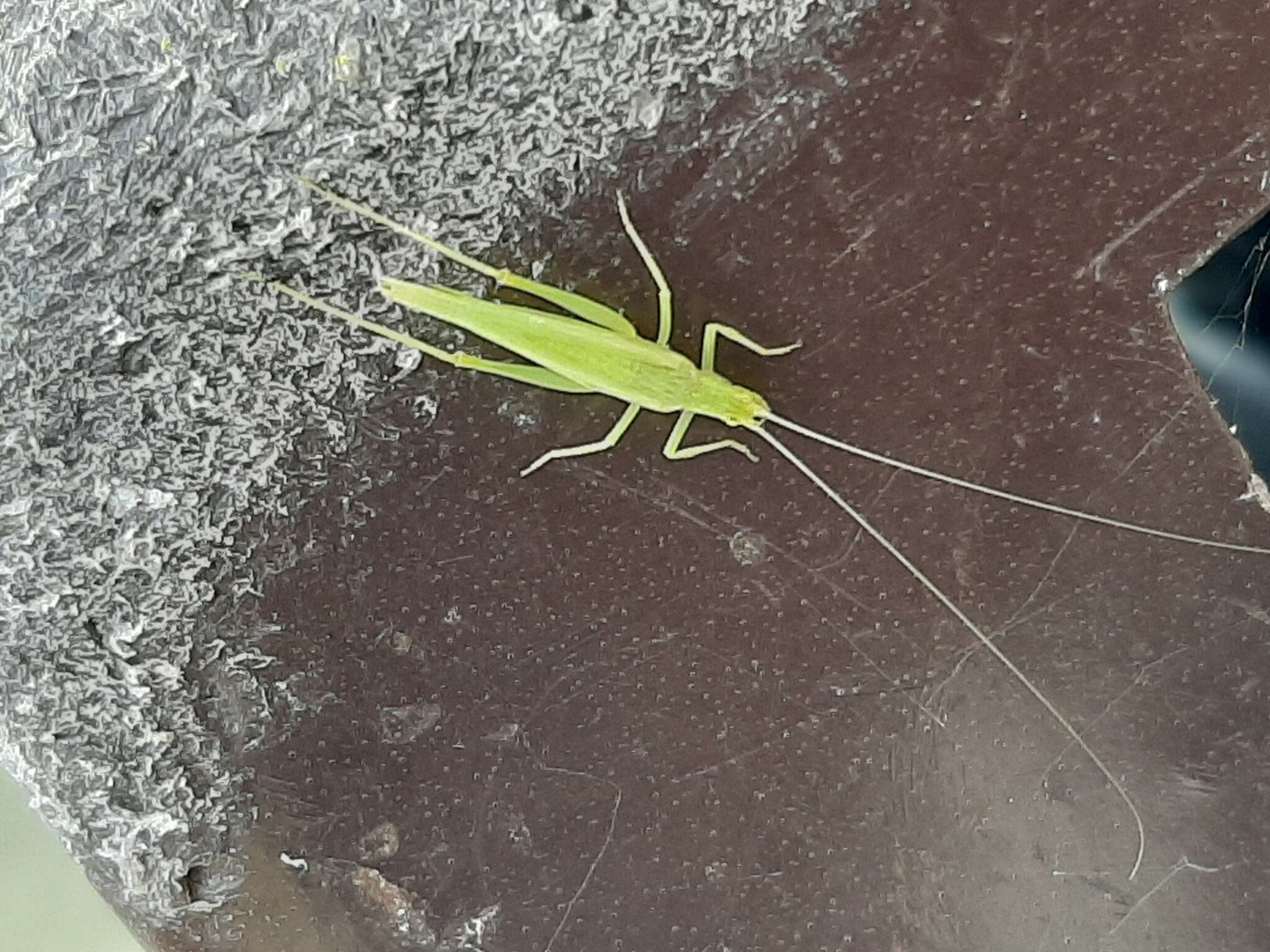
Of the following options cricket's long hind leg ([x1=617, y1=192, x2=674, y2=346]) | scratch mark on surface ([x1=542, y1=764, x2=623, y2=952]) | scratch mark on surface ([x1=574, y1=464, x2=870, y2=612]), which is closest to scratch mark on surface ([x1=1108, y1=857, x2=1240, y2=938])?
scratch mark on surface ([x1=574, y1=464, x2=870, y2=612])

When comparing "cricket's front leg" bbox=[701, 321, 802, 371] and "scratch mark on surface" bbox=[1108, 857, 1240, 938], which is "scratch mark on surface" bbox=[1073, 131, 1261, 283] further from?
"scratch mark on surface" bbox=[1108, 857, 1240, 938]

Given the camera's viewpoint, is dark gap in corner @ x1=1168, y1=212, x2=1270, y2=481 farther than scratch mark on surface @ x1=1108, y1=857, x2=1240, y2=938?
No

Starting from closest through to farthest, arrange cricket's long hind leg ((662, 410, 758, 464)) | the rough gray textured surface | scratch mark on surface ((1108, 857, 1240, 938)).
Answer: the rough gray textured surface, cricket's long hind leg ((662, 410, 758, 464)), scratch mark on surface ((1108, 857, 1240, 938))

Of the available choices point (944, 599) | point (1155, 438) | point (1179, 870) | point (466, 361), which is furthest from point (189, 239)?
point (1179, 870)

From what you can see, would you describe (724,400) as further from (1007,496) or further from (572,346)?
(1007,496)

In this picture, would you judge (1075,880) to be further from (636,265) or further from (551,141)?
(551,141)

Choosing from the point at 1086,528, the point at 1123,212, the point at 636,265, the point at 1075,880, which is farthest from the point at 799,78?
the point at 1075,880
